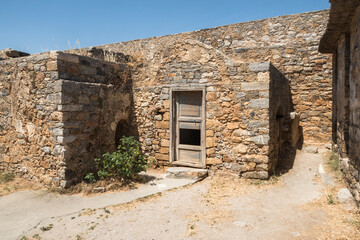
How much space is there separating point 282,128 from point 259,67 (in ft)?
7.09

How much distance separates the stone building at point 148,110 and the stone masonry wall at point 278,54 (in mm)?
48

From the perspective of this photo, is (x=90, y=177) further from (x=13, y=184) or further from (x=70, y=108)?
(x=13, y=184)

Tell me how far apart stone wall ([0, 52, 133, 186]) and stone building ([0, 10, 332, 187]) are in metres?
0.02

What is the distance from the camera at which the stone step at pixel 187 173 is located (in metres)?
5.75

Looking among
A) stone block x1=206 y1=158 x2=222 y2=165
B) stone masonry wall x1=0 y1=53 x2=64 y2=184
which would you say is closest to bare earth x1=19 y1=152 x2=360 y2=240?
stone block x1=206 y1=158 x2=222 y2=165

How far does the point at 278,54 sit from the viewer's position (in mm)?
7953

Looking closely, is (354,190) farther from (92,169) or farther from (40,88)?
(40,88)

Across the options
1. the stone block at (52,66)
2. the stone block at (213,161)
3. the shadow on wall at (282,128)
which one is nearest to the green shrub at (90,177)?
the stone block at (52,66)

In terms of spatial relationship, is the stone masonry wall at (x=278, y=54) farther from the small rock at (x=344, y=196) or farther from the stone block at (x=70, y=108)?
the small rock at (x=344, y=196)

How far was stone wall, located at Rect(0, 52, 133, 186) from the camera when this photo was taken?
16.9ft

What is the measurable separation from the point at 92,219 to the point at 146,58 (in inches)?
164

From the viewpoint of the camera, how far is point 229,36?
32.4 feet

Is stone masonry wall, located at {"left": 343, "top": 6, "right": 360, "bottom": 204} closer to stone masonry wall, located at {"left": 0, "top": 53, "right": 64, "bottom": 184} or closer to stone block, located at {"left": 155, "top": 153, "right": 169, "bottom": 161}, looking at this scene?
stone block, located at {"left": 155, "top": 153, "right": 169, "bottom": 161}

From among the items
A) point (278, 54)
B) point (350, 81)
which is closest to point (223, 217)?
point (350, 81)
